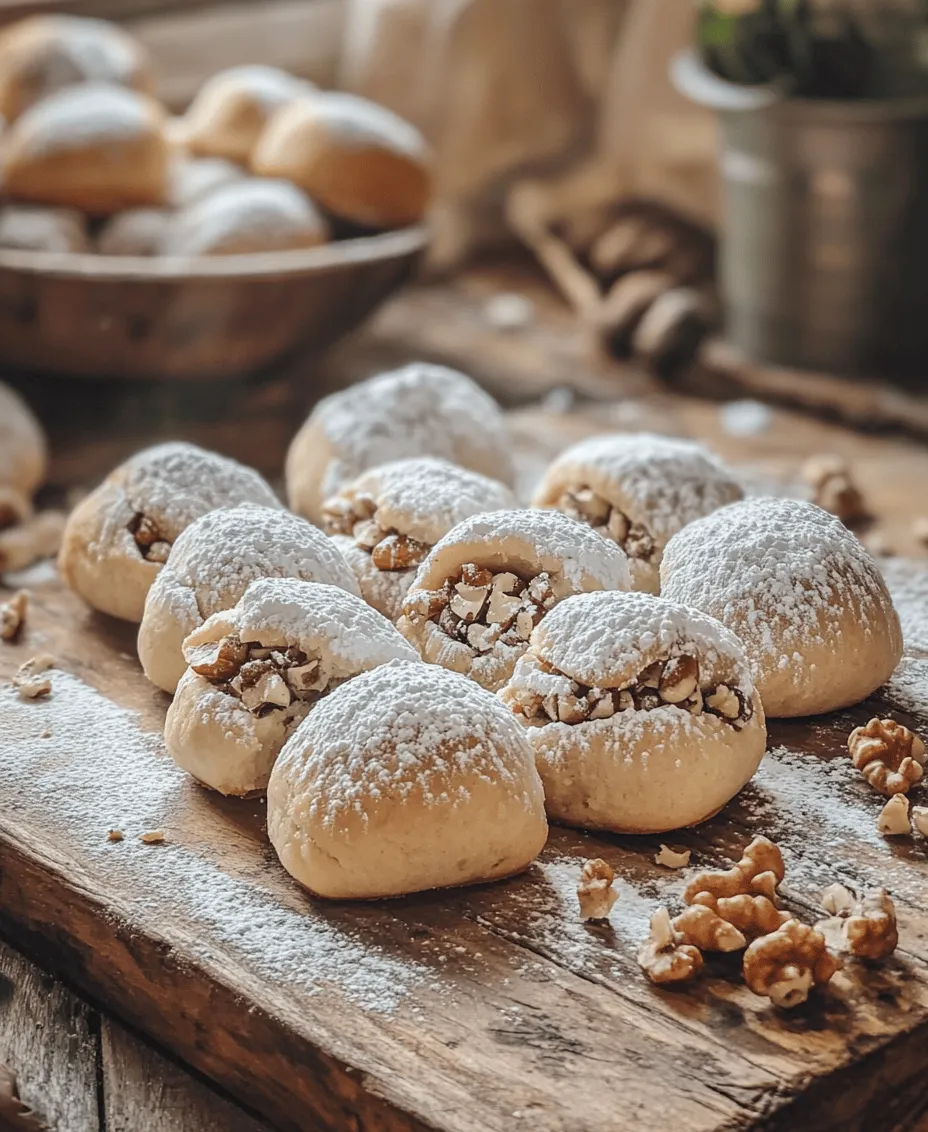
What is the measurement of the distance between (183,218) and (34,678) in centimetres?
102


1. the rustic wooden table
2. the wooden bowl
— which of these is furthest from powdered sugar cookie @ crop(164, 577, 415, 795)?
the wooden bowl

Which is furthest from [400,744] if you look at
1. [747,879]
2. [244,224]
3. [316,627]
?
[244,224]

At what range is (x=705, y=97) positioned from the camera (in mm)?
2416

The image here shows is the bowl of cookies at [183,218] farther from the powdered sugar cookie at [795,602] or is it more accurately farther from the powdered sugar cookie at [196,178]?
the powdered sugar cookie at [795,602]

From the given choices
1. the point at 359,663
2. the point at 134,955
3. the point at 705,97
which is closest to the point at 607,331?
the point at 705,97

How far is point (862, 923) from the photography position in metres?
1.07

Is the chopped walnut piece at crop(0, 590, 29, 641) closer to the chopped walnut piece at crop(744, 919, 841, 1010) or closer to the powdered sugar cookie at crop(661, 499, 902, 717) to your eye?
the powdered sugar cookie at crop(661, 499, 902, 717)

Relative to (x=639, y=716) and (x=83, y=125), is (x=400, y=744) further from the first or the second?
(x=83, y=125)

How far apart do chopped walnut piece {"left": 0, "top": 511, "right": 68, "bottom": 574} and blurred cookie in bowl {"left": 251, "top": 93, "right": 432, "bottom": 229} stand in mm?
748

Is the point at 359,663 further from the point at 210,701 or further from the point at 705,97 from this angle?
the point at 705,97

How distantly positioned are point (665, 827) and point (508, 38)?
7.47 ft

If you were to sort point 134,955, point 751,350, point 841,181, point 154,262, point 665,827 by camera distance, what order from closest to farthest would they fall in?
point 134,955
point 665,827
point 154,262
point 841,181
point 751,350

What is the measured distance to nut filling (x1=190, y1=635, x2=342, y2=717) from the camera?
125cm

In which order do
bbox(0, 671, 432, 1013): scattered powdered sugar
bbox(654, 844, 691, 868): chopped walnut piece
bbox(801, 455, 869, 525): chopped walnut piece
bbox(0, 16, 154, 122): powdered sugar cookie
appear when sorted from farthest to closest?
bbox(0, 16, 154, 122): powdered sugar cookie, bbox(801, 455, 869, 525): chopped walnut piece, bbox(654, 844, 691, 868): chopped walnut piece, bbox(0, 671, 432, 1013): scattered powdered sugar
